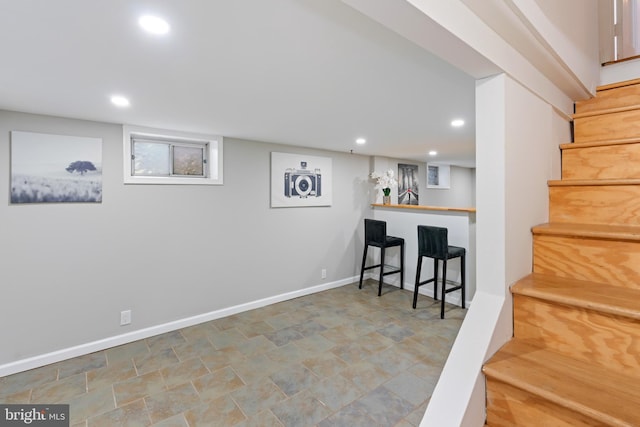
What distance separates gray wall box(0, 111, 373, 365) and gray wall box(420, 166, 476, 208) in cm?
287

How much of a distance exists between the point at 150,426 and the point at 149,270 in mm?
1539

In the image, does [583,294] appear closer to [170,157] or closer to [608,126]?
[608,126]

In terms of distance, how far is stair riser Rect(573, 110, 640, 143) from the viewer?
54.9 inches

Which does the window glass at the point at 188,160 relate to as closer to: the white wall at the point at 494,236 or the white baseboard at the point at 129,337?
the white baseboard at the point at 129,337

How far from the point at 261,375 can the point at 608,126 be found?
→ 8.98 feet

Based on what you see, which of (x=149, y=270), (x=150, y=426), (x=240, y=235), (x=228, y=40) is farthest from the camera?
(x=240, y=235)

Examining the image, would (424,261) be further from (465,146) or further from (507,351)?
(507,351)

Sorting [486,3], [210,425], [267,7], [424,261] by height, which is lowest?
[210,425]

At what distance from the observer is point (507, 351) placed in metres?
0.92

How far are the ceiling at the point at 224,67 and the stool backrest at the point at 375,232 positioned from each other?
1628mm

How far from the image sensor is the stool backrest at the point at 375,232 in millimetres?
4059

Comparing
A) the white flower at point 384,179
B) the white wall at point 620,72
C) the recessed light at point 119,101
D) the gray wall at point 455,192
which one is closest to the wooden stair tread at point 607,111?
the white wall at point 620,72

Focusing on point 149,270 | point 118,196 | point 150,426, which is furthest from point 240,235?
point 150,426

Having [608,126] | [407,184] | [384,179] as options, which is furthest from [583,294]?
[407,184]
